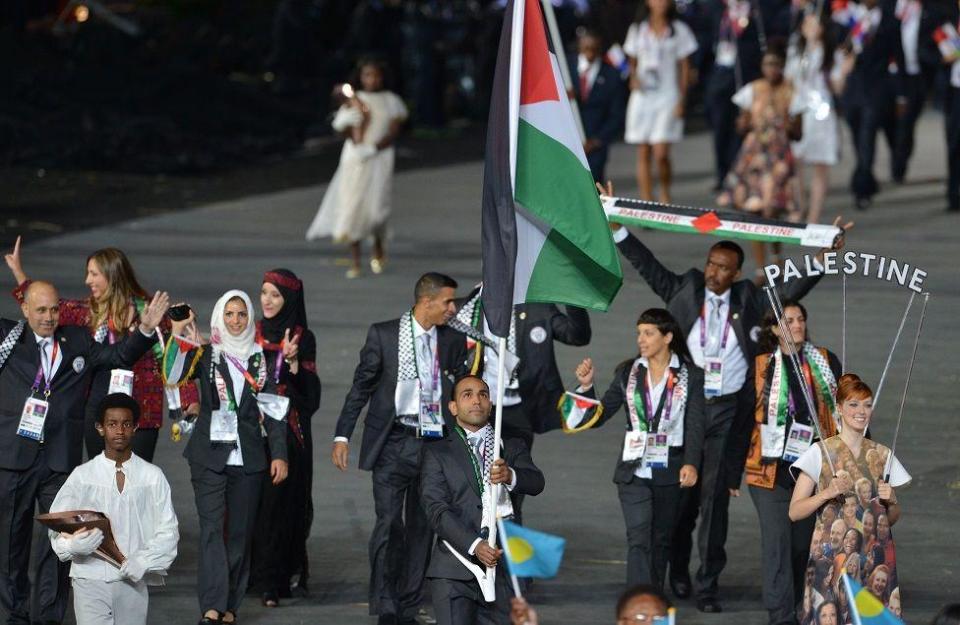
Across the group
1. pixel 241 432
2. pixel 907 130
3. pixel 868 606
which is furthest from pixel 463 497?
pixel 907 130

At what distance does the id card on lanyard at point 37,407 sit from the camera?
1053 cm

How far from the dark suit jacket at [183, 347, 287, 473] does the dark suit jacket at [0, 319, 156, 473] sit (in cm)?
37

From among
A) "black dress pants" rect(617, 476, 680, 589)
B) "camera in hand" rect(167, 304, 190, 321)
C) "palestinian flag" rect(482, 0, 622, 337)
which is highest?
"palestinian flag" rect(482, 0, 622, 337)

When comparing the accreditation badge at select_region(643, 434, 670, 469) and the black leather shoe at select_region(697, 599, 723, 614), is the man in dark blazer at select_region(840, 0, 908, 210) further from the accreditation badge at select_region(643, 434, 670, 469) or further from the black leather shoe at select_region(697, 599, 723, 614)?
the accreditation badge at select_region(643, 434, 670, 469)

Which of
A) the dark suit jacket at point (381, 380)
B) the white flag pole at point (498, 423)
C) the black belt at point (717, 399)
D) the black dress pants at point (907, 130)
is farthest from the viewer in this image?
the black dress pants at point (907, 130)

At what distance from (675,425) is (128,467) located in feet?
9.26

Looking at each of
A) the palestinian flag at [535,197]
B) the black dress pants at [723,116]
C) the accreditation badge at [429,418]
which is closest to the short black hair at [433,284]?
the accreditation badge at [429,418]

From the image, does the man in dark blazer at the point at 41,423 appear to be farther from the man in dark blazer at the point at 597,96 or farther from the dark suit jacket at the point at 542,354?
the man in dark blazer at the point at 597,96

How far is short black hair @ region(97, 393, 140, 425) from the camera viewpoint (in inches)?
379

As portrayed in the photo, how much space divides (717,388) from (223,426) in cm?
265

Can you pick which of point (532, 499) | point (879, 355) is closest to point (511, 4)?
point (532, 499)

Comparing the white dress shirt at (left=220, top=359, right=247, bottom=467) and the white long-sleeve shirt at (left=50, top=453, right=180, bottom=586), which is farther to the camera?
the white dress shirt at (left=220, top=359, right=247, bottom=467)

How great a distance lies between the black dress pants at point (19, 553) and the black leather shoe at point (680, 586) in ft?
10.5

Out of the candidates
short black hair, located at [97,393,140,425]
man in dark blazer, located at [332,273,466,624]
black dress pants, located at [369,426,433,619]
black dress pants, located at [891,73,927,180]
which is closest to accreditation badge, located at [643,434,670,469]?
man in dark blazer, located at [332,273,466,624]
